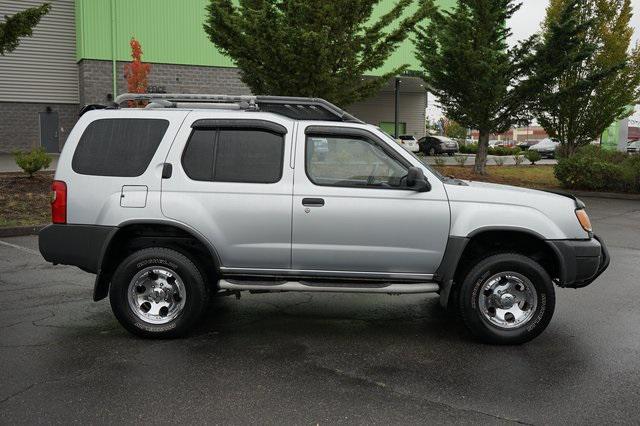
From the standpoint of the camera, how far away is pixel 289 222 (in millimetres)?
5059

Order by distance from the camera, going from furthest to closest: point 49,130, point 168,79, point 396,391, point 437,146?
point 437,146
point 49,130
point 168,79
point 396,391

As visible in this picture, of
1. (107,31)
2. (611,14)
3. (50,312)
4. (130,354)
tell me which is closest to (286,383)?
(130,354)

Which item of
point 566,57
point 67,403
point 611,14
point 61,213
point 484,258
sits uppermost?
point 611,14

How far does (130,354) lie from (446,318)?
9.75 ft

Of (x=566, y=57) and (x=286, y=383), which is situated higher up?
(x=566, y=57)

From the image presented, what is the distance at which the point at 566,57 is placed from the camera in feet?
64.7

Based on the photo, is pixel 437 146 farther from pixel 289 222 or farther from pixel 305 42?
pixel 289 222

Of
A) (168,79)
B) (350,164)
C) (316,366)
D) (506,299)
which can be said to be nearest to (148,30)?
(168,79)

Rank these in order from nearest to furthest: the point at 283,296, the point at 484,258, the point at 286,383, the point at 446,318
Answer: the point at 286,383 → the point at 484,258 → the point at 446,318 → the point at 283,296

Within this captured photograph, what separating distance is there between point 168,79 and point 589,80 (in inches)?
870

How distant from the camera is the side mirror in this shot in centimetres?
495

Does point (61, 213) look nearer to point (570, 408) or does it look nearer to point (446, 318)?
point (446, 318)

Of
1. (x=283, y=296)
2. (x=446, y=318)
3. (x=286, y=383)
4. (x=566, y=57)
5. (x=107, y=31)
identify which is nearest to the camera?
(x=286, y=383)

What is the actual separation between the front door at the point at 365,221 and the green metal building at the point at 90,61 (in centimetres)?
2838
